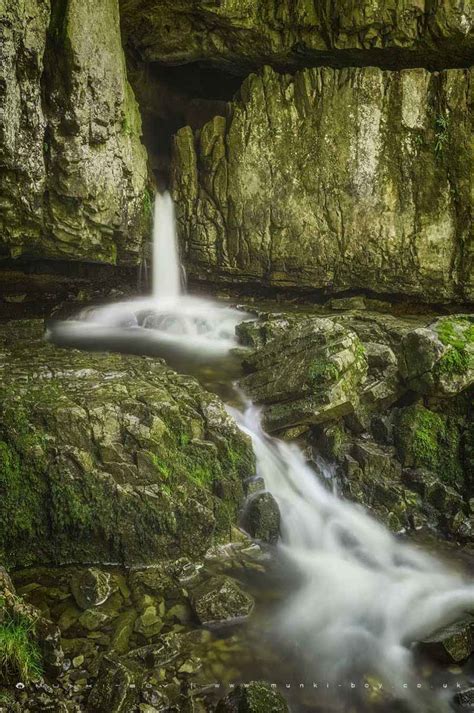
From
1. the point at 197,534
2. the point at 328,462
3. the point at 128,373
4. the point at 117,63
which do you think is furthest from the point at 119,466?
the point at 117,63

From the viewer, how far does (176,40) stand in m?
11.6

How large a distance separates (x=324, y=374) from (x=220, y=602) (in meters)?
3.60

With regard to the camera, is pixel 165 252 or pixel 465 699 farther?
pixel 165 252

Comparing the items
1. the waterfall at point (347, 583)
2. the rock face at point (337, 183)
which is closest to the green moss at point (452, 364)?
the waterfall at point (347, 583)

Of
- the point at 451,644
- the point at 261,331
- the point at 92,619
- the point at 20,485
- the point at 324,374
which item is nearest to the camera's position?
the point at 451,644

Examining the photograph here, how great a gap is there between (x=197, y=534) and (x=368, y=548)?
7.23 ft

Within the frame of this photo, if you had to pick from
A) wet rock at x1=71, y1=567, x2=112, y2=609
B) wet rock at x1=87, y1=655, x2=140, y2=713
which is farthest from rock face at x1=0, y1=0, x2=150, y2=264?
wet rock at x1=87, y1=655, x2=140, y2=713

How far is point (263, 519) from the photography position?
6.34 meters

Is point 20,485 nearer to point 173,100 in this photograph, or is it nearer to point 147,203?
point 147,203

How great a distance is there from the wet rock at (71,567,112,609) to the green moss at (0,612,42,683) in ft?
2.85

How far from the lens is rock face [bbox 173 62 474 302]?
11.6 meters

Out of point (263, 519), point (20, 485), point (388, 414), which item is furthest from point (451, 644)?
point (20, 485)

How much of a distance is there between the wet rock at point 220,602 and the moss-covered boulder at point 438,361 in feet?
14.1

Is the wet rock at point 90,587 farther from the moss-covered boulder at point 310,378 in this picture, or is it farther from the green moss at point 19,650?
the moss-covered boulder at point 310,378
